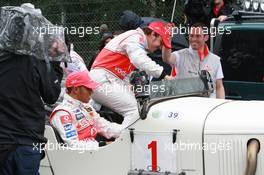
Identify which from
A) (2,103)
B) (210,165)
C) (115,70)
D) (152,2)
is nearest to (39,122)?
(2,103)

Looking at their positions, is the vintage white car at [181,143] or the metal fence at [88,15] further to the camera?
the metal fence at [88,15]

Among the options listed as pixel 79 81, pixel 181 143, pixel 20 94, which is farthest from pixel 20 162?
pixel 181 143

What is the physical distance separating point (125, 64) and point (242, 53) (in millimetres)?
1891

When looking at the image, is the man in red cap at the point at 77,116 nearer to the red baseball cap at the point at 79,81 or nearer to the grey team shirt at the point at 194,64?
the red baseball cap at the point at 79,81

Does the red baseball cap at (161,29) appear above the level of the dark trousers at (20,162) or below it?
above

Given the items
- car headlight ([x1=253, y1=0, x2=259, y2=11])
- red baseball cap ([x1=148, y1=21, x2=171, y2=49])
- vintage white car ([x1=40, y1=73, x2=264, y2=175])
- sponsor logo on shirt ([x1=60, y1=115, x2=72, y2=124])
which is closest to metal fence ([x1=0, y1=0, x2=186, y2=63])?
car headlight ([x1=253, y1=0, x2=259, y2=11])

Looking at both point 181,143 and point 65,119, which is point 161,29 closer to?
point 65,119

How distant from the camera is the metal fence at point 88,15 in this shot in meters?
10.3

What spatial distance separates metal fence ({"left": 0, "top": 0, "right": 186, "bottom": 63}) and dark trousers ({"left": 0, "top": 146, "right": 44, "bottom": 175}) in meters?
6.34

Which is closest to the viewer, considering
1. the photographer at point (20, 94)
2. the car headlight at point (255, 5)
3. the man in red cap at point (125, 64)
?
the photographer at point (20, 94)

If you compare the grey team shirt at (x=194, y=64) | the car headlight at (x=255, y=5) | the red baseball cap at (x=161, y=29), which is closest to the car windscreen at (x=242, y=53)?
the car headlight at (x=255, y=5)

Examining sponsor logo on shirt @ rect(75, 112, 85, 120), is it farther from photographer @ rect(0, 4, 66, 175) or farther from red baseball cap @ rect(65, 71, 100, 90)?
photographer @ rect(0, 4, 66, 175)

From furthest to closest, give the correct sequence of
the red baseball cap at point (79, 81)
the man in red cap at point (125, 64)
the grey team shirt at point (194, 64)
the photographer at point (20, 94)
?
the grey team shirt at point (194, 64)
the man in red cap at point (125, 64)
the red baseball cap at point (79, 81)
the photographer at point (20, 94)

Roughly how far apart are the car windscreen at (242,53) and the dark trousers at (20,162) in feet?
10.8
